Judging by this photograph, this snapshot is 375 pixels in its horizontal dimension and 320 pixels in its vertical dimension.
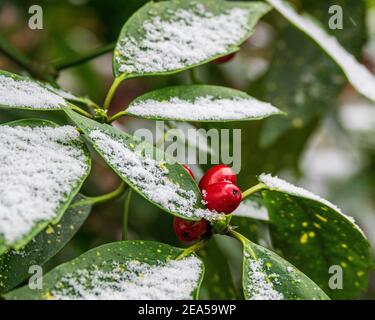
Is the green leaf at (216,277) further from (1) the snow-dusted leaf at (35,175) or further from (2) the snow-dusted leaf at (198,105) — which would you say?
(1) the snow-dusted leaf at (35,175)

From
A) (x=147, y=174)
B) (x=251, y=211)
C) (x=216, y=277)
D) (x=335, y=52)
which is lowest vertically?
(x=216, y=277)

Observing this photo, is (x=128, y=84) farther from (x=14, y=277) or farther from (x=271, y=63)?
(x=14, y=277)

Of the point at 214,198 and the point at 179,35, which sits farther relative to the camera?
the point at 179,35

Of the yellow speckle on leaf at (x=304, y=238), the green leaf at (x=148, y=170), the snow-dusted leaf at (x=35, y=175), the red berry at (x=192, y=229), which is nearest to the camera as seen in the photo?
the snow-dusted leaf at (x=35, y=175)

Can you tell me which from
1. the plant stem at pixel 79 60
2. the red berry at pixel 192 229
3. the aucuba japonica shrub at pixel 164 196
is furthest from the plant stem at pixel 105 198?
the plant stem at pixel 79 60

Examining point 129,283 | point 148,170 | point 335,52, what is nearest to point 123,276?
point 129,283

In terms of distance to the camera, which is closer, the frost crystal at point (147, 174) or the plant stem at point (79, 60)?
the frost crystal at point (147, 174)

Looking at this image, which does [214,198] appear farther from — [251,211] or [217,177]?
[251,211]
